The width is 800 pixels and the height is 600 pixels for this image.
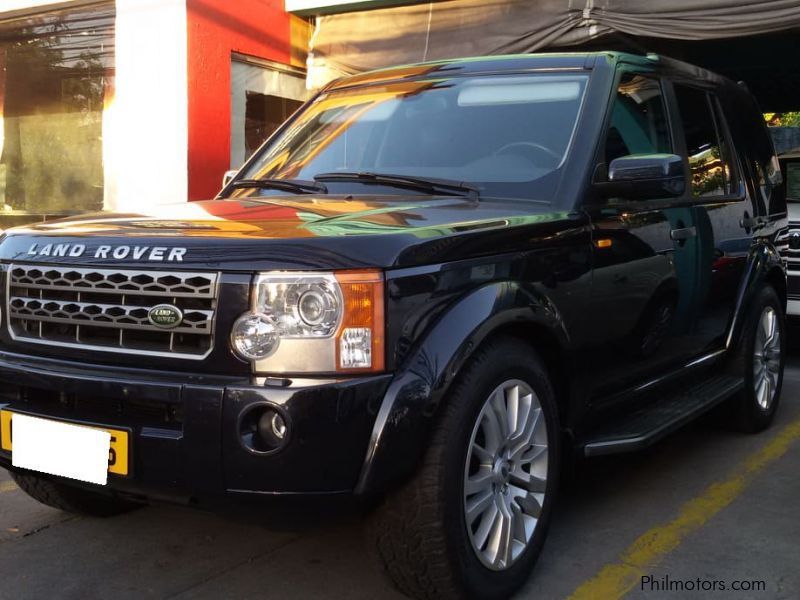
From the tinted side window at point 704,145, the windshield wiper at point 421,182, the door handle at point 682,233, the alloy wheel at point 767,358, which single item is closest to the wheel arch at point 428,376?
the windshield wiper at point 421,182

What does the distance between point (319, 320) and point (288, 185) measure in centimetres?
137

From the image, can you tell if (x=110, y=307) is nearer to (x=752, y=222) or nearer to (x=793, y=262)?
(x=752, y=222)

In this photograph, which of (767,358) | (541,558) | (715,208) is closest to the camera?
(541,558)

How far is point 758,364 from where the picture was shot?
4836mm

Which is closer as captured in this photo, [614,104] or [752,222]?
[614,104]

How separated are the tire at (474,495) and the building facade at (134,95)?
645 cm

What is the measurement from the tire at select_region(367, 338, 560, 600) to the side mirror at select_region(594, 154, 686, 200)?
77cm

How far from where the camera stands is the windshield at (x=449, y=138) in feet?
11.1

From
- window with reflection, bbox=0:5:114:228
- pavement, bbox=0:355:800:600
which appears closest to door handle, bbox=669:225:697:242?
pavement, bbox=0:355:800:600

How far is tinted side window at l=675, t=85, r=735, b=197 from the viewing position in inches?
166

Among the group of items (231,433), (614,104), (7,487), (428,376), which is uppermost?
(614,104)

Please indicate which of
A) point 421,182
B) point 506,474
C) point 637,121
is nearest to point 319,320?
point 506,474

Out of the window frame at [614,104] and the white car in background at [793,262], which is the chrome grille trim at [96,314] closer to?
the window frame at [614,104]

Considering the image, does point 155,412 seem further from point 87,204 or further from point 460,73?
point 87,204
